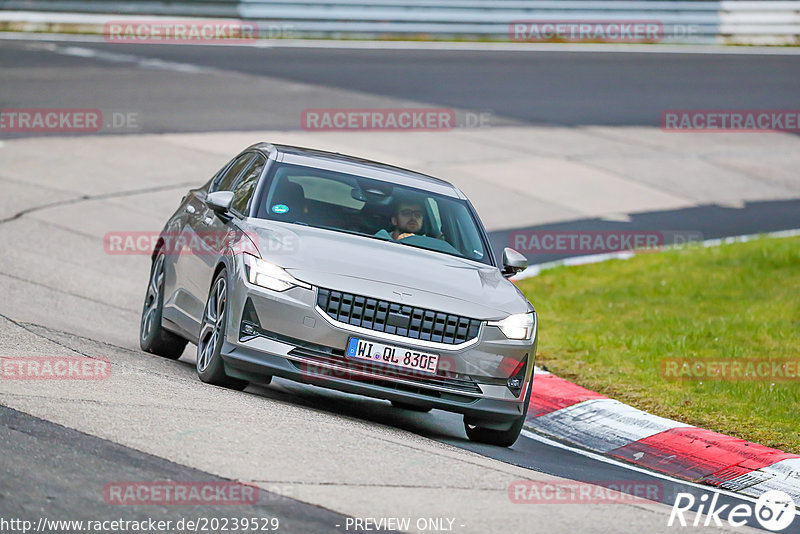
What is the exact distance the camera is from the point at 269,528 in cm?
560

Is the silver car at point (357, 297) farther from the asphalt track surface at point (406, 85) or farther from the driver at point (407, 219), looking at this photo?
the asphalt track surface at point (406, 85)

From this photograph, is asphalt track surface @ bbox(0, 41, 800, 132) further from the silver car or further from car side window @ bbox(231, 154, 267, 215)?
the silver car

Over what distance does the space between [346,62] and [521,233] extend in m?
12.9

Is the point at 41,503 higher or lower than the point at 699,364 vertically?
higher

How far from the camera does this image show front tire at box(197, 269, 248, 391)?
26.8 ft

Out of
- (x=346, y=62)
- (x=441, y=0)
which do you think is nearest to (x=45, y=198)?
(x=346, y=62)

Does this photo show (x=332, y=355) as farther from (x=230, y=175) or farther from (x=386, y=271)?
(x=230, y=175)

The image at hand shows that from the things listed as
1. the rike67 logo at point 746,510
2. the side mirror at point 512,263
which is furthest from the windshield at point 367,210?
the rike67 logo at point 746,510

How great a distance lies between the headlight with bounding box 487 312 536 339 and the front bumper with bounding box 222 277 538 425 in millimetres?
38

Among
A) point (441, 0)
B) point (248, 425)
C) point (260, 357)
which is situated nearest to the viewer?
point (248, 425)

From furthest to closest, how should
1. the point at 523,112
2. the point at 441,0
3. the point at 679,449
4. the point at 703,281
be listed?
1. the point at 441,0
2. the point at 523,112
3. the point at 703,281
4. the point at 679,449

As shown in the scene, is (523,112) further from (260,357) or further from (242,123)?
(260,357)

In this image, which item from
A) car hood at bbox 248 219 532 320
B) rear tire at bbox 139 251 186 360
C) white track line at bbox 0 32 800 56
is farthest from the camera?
white track line at bbox 0 32 800 56

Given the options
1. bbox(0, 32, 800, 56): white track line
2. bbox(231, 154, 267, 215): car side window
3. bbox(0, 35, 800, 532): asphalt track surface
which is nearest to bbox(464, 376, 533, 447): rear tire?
bbox(231, 154, 267, 215): car side window
